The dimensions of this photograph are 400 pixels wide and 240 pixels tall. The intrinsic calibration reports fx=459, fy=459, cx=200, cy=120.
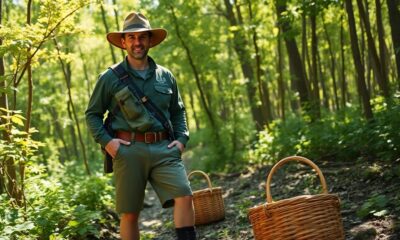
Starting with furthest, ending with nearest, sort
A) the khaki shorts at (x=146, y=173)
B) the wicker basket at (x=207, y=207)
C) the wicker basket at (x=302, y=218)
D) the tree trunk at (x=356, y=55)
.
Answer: the tree trunk at (x=356, y=55), the wicker basket at (x=207, y=207), the khaki shorts at (x=146, y=173), the wicker basket at (x=302, y=218)

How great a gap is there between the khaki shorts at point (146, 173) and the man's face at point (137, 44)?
832 millimetres

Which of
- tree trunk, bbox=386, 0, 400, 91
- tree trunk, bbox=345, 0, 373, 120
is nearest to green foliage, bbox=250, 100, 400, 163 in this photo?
tree trunk, bbox=345, 0, 373, 120

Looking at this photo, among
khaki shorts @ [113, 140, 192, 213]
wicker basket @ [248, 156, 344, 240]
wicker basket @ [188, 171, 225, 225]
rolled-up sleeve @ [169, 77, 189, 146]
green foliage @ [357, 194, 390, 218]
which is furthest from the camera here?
wicker basket @ [188, 171, 225, 225]

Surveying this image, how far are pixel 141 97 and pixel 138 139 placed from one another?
0.38 m

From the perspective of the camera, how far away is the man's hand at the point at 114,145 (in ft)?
13.4

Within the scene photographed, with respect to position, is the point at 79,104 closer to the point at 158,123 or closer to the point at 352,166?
the point at 352,166

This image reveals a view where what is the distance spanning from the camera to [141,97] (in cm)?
416

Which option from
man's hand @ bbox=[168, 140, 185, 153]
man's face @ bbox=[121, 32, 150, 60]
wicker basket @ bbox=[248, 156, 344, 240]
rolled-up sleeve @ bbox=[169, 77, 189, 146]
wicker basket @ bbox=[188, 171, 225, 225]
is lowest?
wicker basket @ bbox=[188, 171, 225, 225]

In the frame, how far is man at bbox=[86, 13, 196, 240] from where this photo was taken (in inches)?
161

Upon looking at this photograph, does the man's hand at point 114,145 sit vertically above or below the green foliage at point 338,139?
above

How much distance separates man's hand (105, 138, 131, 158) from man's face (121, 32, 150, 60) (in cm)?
79

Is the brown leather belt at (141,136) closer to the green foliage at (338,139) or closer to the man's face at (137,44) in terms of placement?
the man's face at (137,44)

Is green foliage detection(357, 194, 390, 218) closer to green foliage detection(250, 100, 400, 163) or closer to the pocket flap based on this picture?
green foliage detection(250, 100, 400, 163)

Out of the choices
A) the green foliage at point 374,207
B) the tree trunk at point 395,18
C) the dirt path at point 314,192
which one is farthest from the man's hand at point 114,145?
the tree trunk at point 395,18
